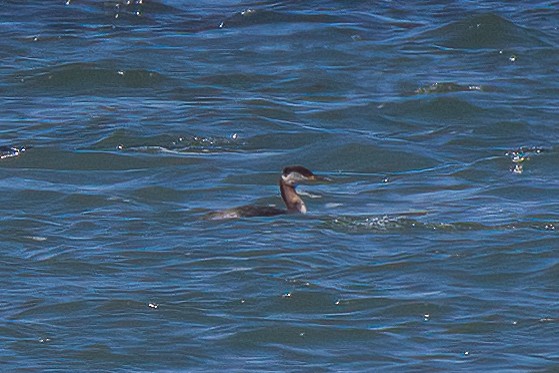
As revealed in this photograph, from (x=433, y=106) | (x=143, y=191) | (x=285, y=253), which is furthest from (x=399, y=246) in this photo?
(x=433, y=106)

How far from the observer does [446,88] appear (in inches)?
716

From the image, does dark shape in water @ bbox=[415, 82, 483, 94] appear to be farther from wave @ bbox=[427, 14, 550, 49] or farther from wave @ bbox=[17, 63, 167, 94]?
wave @ bbox=[17, 63, 167, 94]

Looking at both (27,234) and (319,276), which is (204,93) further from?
(319,276)

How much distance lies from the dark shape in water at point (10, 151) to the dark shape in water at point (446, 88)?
464cm

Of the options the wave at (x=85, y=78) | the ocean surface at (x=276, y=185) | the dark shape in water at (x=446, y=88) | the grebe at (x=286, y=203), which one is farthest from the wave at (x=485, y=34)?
the grebe at (x=286, y=203)

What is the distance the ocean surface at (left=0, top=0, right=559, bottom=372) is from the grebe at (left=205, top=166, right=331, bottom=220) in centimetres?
11

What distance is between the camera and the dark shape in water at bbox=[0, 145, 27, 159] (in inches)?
614

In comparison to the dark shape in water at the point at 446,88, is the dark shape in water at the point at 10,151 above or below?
above

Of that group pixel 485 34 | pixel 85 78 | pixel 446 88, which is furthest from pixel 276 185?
pixel 485 34

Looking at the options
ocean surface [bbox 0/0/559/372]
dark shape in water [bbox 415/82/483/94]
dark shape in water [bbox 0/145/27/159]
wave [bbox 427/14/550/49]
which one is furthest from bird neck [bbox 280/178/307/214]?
wave [bbox 427/14/550/49]

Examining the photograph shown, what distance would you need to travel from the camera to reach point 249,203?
14.1m

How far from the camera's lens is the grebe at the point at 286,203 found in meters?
13.2

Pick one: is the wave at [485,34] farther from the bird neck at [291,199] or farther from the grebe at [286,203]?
the bird neck at [291,199]

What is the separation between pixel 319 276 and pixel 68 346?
2206 millimetres
